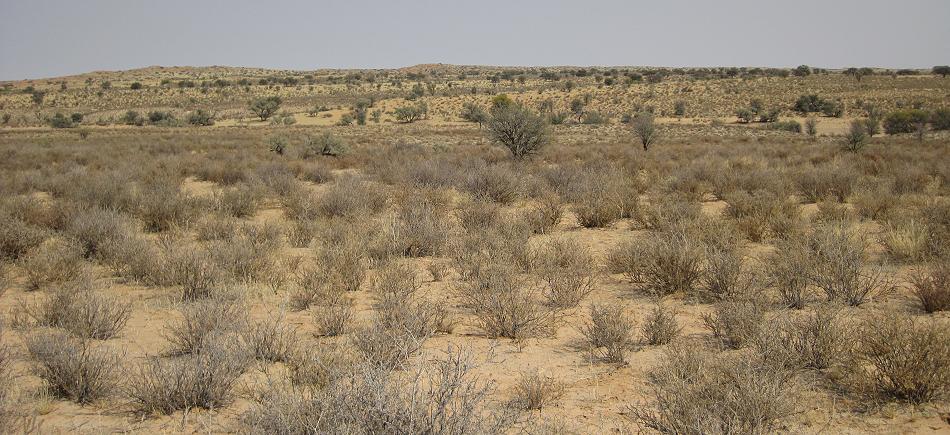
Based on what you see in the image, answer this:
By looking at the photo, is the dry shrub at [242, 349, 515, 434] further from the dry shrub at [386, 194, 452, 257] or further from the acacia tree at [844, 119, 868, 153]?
the acacia tree at [844, 119, 868, 153]

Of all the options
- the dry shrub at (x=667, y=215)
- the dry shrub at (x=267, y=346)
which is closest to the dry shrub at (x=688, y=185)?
the dry shrub at (x=667, y=215)

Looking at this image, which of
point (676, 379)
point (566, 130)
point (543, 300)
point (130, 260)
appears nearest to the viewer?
point (676, 379)

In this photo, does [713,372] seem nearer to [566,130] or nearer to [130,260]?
[130,260]

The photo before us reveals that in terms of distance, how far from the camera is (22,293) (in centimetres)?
701

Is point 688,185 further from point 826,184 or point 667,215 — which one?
point 667,215

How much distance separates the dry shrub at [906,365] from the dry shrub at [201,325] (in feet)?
17.1

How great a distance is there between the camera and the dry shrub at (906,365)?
390 centimetres

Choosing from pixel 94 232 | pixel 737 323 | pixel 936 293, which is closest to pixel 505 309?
pixel 737 323

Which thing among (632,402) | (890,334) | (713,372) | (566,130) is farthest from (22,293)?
(566,130)

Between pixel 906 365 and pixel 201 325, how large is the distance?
571 cm

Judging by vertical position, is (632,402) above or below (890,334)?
below

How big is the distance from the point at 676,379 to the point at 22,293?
773 cm

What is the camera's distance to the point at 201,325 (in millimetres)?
5199

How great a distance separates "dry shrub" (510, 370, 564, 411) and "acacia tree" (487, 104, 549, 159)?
1732 centimetres
